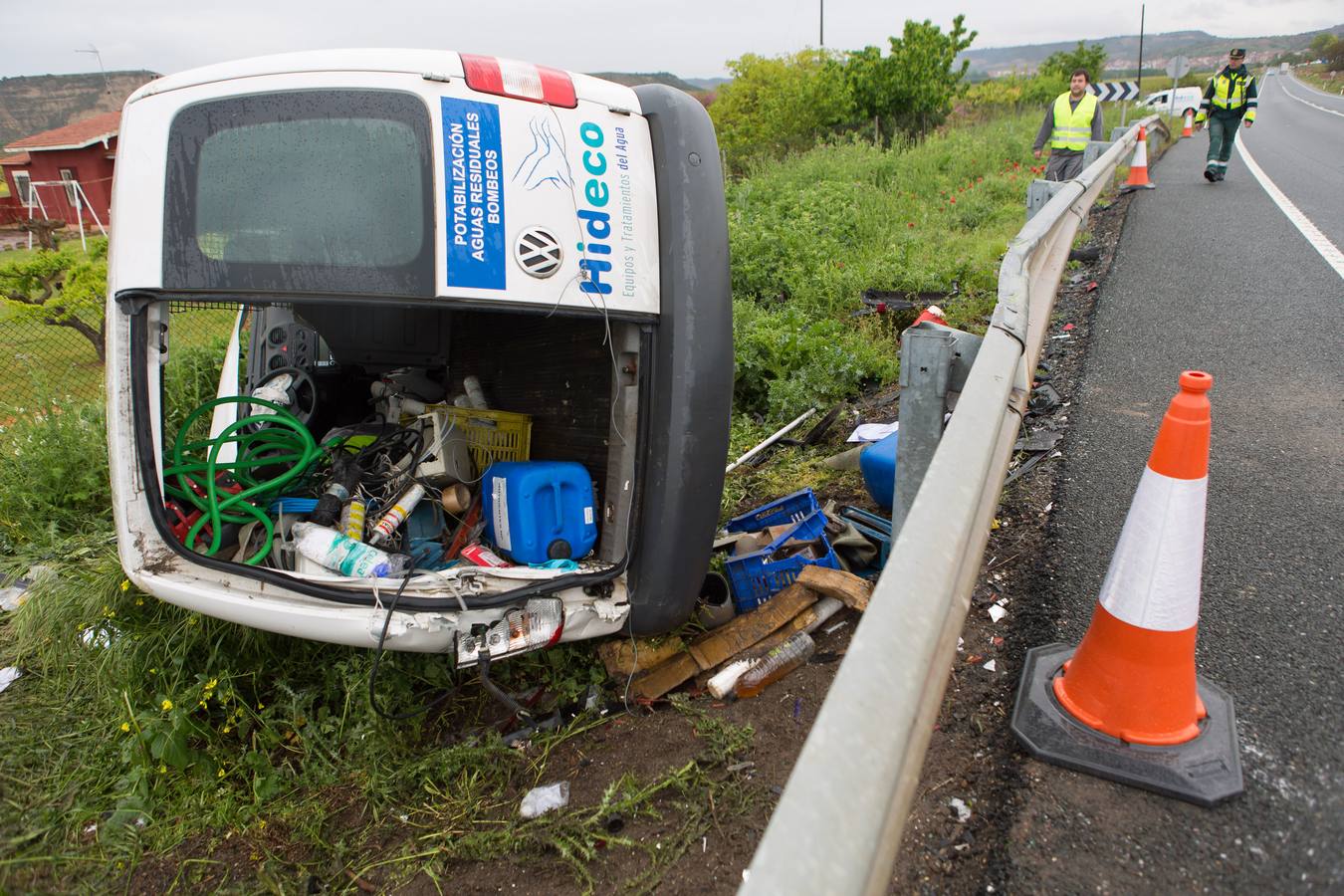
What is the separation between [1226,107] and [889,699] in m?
13.4

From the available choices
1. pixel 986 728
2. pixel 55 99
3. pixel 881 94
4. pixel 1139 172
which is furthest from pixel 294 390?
pixel 55 99

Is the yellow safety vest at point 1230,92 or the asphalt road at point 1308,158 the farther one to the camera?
the yellow safety vest at point 1230,92

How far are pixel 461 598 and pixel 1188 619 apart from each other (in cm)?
206

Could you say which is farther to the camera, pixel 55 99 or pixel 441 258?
pixel 55 99

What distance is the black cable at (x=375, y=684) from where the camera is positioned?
8.66 ft

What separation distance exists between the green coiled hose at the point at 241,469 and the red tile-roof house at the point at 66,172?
4214cm

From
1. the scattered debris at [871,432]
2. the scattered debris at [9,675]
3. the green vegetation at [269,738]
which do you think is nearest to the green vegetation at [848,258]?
the green vegetation at [269,738]

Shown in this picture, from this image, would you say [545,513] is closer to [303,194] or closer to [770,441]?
[303,194]

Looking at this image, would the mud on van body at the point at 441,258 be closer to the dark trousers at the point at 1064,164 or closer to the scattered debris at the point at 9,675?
the scattered debris at the point at 9,675

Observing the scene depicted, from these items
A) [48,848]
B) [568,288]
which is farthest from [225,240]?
[48,848]

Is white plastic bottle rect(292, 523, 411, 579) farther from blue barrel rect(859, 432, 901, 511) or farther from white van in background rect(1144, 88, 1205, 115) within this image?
white van in background rect(1144, 88, 1205, 115)

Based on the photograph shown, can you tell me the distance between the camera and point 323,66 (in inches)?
99.1

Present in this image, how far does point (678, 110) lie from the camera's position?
277 cm

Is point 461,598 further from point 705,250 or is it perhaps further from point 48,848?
point 48,848
